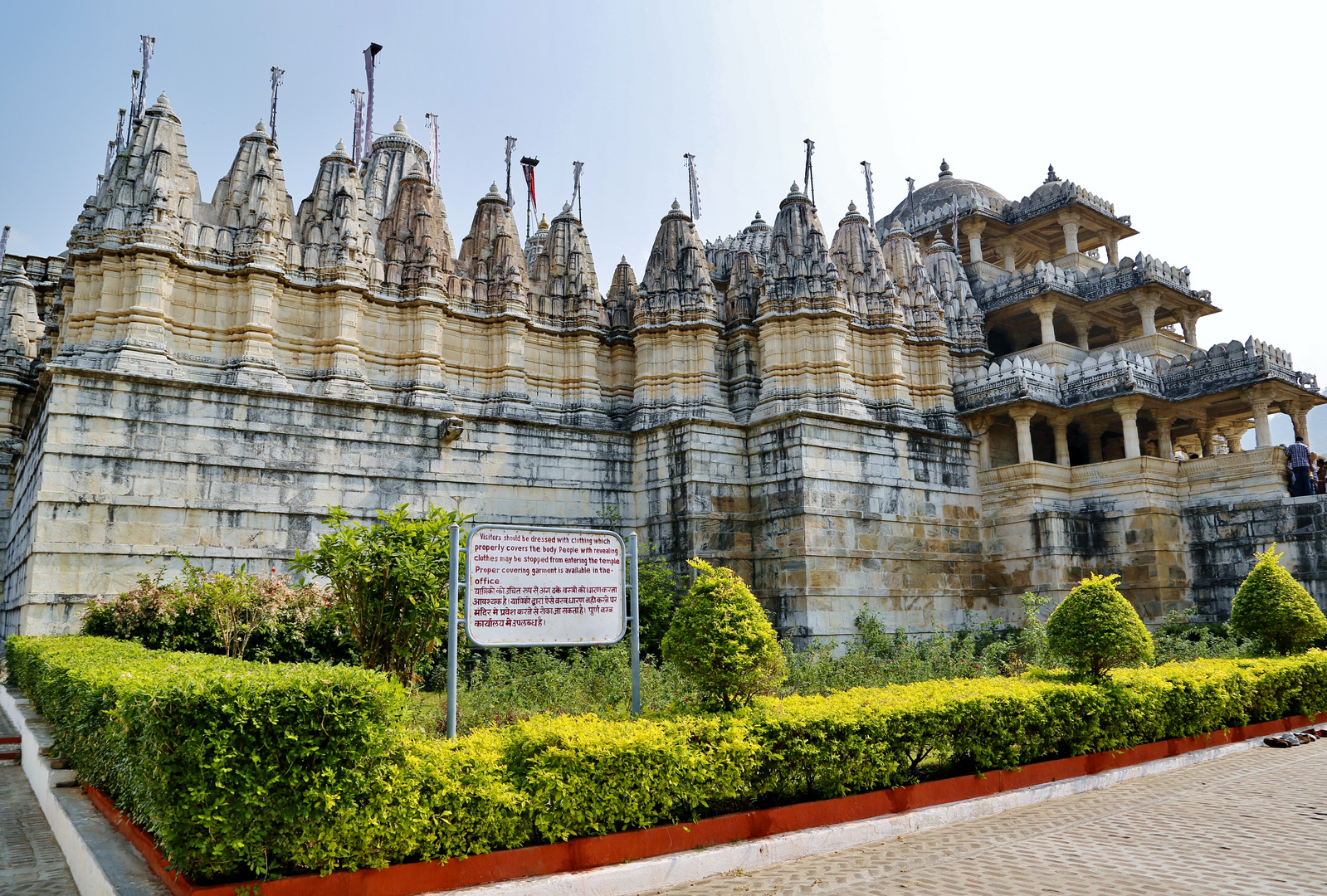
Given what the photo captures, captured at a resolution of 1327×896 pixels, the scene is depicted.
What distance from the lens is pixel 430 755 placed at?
5902 mm

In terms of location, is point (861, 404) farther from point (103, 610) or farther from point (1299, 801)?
point (103, 610)

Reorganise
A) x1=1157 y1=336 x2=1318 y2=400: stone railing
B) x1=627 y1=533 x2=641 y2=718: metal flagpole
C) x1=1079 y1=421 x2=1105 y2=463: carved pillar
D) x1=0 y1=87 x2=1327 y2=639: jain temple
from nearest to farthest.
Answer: x1=627 y1=533 x2=641 y2=718: metal flagpole
x1=0 y1=87 x2=1327 y2=639: jain temple
x1=1157 y1=336 x2=1318 y2=400: stone railing
x1=1079 y1=421 x2=1105 y2=463: carved pillar

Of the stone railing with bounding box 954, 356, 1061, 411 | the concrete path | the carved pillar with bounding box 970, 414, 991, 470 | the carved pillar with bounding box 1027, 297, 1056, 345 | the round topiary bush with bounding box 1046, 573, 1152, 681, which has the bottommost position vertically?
the concrete path

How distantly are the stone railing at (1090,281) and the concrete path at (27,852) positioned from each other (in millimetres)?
25511

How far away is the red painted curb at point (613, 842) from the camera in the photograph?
17.5ft

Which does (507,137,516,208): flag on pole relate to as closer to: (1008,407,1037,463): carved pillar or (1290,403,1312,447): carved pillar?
(1008,407,1037,463): carved pillar

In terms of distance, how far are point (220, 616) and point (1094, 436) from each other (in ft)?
76.4

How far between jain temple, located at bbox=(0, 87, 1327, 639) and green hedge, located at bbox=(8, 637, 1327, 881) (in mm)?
7125

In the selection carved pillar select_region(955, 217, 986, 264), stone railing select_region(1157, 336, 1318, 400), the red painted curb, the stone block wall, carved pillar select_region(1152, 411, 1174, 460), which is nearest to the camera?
the red painted curb

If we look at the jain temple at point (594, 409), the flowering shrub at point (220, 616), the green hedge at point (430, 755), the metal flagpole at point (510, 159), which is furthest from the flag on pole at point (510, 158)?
the green hedge at point (430, 755)

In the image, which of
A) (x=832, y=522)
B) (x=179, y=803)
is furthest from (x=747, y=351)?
(x=179, y=803)

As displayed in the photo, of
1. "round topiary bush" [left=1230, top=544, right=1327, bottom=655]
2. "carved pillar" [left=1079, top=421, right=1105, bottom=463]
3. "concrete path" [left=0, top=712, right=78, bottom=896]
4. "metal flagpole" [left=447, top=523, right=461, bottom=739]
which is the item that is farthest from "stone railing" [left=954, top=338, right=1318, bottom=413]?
"concrete path" [left=0, top=712, right=78, bottom=896]

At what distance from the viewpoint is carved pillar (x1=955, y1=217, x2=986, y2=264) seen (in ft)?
96.3

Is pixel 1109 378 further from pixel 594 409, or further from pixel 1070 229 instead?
pixel 594 409
